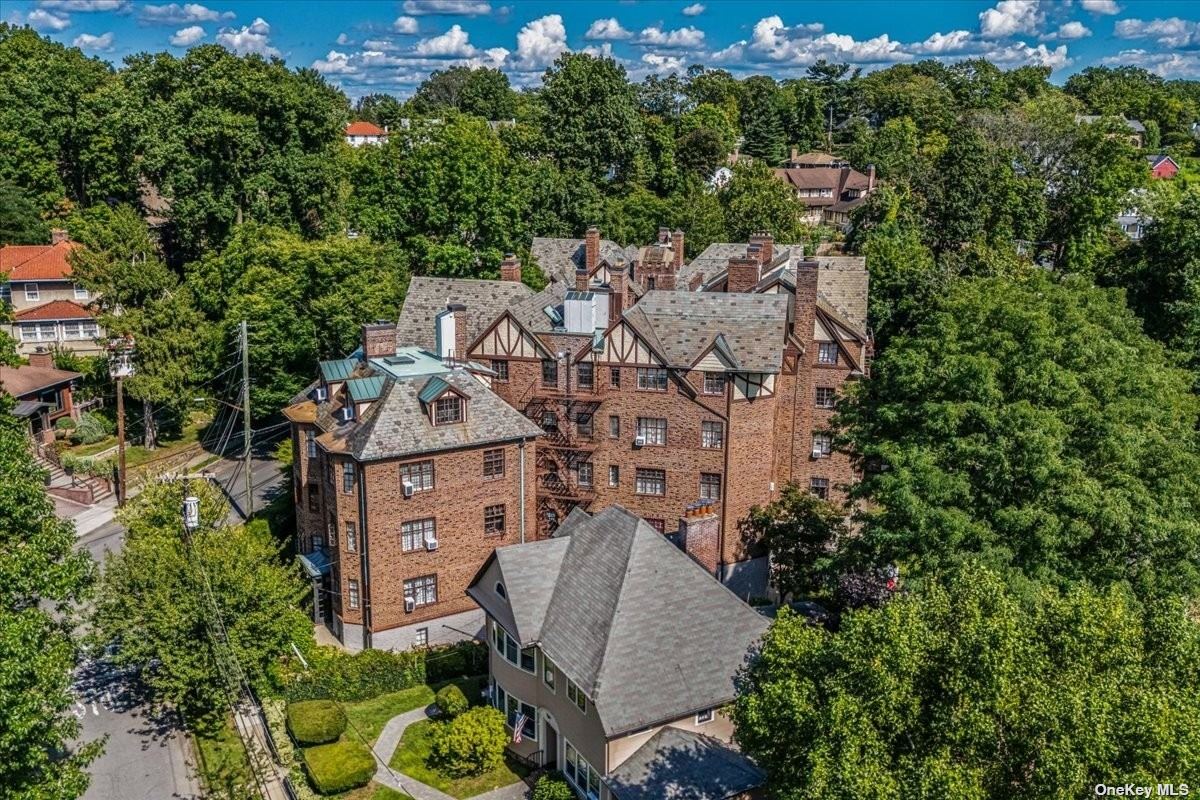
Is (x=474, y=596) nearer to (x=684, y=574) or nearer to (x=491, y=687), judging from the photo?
(x=491, y=687)

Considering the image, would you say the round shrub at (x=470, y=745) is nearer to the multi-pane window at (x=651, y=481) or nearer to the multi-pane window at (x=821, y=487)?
the multi-pane window at (x=651, y=481)

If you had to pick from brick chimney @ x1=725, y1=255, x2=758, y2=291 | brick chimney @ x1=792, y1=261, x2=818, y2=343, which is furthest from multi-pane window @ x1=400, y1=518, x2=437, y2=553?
brick chimney @ x1=725, y1=255, x2=758, y2=291

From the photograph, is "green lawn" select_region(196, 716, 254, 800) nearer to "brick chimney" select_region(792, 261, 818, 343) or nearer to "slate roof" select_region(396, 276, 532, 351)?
"slate roof" select_region(396, 276, 532, 351)

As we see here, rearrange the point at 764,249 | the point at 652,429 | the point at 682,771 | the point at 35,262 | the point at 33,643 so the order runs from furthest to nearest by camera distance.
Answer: the point at 35,262 < the point at 764,249 < the point at 652,429 < the point at 682,771 < the point at 33,643

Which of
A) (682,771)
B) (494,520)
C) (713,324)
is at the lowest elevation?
(682,771)

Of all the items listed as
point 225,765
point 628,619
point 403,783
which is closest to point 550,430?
point 628,619

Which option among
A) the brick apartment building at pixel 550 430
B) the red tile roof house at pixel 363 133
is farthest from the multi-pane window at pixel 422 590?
the red tile roof house at pixel 363 133

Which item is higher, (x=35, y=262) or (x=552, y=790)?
(x=35, y=262)

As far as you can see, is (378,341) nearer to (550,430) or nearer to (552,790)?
(550,430)

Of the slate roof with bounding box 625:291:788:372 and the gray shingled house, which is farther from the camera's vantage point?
the slate roof with bounding box 625:291:788:372
